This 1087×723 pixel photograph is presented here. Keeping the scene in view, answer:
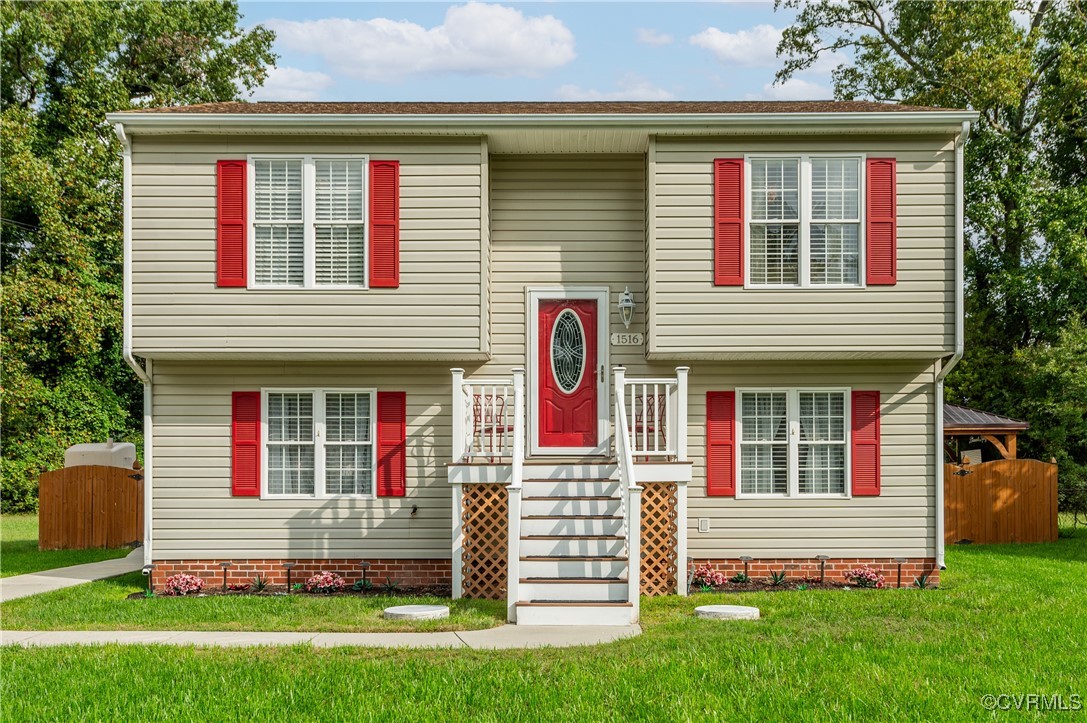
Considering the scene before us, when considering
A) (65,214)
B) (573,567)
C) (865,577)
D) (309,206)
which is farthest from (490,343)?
(65,214)

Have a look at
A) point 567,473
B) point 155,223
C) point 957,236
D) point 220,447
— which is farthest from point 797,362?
point 155,223

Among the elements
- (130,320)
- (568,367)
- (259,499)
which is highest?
(130,320)

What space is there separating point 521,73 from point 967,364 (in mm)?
13718

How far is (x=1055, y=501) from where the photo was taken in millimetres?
16938

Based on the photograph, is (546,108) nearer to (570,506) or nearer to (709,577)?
(570,506)

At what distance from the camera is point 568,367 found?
12.4 meters

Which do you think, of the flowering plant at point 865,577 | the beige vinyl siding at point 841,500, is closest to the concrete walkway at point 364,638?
the beige vinyl siding at point 841,500

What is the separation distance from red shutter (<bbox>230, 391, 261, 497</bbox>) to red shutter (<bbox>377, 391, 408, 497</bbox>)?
60.2 inches

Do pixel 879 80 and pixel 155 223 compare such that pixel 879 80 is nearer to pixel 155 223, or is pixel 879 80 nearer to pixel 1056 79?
pixel 1056 79

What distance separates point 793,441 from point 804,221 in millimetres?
2803

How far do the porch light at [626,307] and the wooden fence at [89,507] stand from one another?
997 centimetres

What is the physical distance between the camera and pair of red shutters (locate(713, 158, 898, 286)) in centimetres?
1143

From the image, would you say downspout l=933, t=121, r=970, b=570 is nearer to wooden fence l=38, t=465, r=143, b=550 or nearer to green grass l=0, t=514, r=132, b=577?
green grass l=0, t=514, r=132, b=577

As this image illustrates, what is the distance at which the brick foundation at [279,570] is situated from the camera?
1162 centimetres
